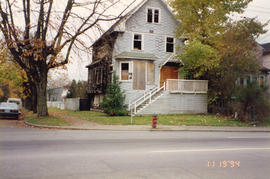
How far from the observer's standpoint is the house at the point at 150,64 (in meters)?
26.0

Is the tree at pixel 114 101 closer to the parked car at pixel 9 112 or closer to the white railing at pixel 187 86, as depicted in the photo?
the white railing at pixel 187 86

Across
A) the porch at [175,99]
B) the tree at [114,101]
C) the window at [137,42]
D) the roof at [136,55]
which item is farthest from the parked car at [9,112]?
the window at [137,42]

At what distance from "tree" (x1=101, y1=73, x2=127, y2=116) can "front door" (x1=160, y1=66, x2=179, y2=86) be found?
5.73 m

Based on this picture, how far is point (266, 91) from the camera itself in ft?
68.2

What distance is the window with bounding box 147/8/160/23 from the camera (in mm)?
28906

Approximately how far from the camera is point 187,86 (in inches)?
1050

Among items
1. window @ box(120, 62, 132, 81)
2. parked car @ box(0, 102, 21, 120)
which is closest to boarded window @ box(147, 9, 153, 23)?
window @ box(120, 62, 132, 81)

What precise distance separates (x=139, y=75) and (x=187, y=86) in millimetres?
4744

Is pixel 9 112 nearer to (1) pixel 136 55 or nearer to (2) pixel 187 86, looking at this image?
(1) pixel 136 55

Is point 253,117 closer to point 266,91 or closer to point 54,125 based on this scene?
point 266,91

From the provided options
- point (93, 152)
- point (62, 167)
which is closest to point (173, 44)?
point (93, 152)

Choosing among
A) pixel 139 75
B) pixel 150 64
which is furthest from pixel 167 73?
pixel 139 75

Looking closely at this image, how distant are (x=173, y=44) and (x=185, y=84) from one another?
5.46 m

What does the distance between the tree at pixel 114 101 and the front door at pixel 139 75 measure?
2.18 metres
